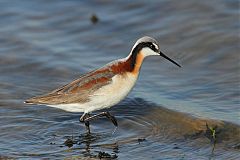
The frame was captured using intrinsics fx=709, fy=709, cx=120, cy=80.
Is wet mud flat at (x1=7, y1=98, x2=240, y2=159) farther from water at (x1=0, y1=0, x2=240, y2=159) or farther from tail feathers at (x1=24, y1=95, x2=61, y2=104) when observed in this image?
tail feathers at (x1=24, y1=95, x2=61, y2=104)

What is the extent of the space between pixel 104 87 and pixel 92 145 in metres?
0.86

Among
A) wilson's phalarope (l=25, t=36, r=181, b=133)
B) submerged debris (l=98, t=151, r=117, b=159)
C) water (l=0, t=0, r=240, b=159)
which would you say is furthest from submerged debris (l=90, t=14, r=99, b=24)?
submerged debris (l=98, t=151, r=117, b=159)

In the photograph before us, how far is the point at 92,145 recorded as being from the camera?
10.3 m

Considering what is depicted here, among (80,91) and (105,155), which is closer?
(105,155)

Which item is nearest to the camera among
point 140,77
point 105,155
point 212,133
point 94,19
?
point 105,155

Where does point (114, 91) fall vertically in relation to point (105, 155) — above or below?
above

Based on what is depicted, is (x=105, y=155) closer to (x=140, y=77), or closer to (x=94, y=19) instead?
(x=140, y=77)

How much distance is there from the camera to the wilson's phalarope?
1035cm

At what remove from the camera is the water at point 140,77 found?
10.3 metres

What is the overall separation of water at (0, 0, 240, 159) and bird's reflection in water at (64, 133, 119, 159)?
1 cm

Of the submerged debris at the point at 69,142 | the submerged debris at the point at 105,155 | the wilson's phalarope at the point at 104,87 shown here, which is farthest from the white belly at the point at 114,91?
the submerged debris at the point at 105,155

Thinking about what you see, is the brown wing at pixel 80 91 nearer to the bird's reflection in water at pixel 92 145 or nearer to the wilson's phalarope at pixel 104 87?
the wilson's phalarope at pixel 104 87

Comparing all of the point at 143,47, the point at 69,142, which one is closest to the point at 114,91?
the point at 143,47

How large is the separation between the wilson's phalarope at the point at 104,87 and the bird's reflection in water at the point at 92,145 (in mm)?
251
